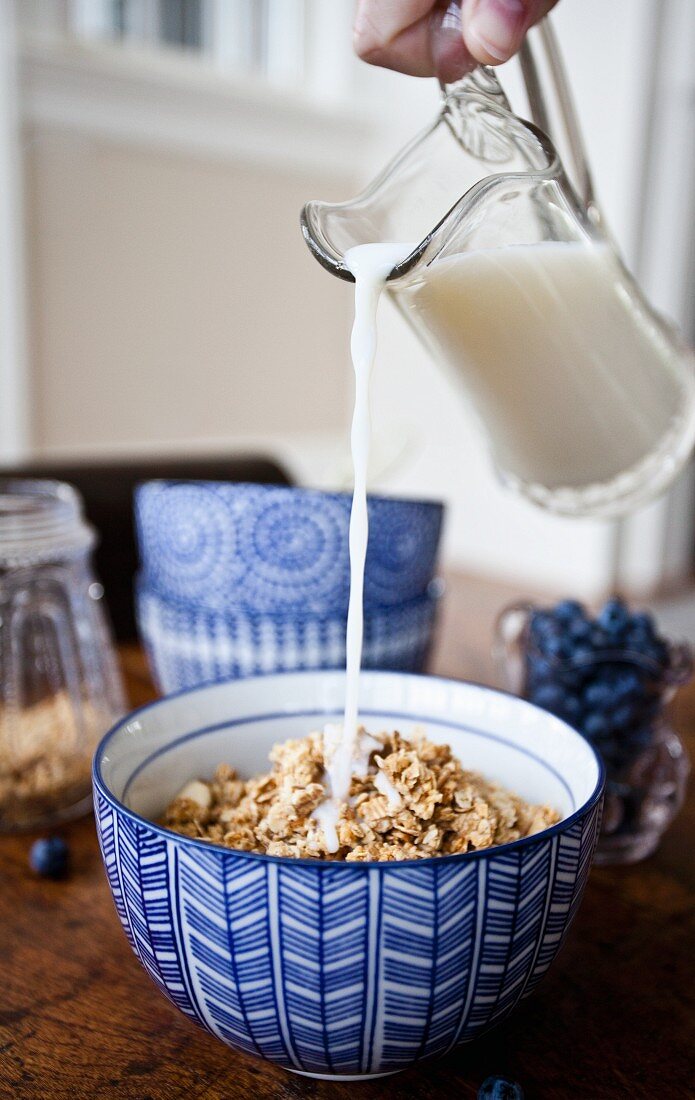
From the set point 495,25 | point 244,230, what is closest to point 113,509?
point 495,25

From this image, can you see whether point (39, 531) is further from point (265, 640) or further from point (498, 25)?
point (498, 25)

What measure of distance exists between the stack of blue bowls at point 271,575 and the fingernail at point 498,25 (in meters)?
0.29

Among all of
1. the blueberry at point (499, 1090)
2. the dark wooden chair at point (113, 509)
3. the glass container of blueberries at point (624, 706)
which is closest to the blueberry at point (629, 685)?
the glass container of blueberries at point (624, 706)

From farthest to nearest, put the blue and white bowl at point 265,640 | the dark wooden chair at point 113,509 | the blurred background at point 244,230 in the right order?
the blurred background at point 244,230, the dark wooden chair at point 113,509, the blue and white bowl at point 265,640

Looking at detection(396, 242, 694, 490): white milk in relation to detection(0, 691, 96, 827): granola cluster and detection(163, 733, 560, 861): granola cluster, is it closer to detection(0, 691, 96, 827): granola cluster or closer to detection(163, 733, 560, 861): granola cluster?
detection(163, 733, 560, 861): granola cluster

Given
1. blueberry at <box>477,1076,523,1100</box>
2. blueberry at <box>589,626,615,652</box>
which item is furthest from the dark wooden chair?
blueberry at <box>477,1076,523,1100</box>

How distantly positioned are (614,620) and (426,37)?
40cm

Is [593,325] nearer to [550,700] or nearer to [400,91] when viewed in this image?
[550,700]

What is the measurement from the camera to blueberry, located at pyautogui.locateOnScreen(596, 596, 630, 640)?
63 centimetres

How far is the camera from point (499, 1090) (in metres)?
0.38

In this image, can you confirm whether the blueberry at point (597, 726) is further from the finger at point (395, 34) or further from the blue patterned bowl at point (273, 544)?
the finger at point (395, 34)

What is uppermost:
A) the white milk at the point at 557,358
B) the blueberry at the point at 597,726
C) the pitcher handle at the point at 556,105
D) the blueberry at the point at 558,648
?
the pitcher handle at the point at 556,105

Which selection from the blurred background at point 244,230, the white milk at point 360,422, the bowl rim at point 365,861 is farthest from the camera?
the blurred background at point 244,230

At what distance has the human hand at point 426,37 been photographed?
53cm
